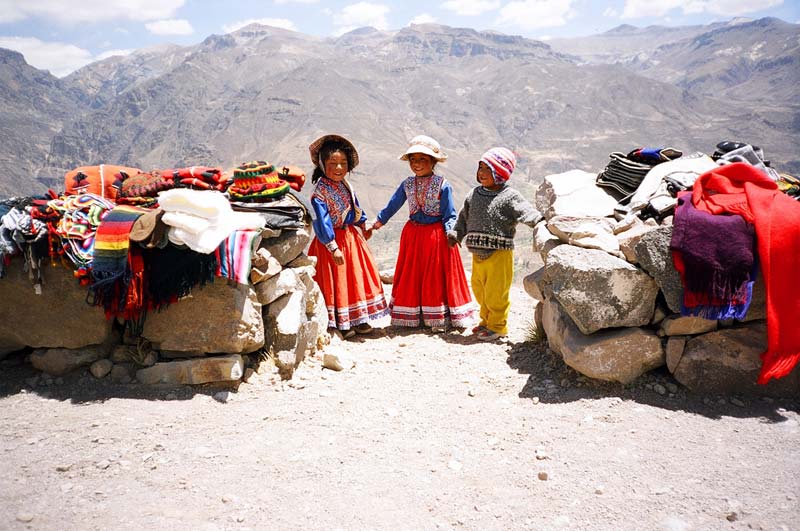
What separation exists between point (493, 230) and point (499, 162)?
0.54 metres

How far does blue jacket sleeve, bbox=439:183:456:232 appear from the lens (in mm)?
4312

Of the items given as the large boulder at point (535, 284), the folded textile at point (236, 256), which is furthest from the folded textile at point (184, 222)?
the large boulder at point (535, 284)

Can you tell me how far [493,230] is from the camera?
13.4 feet

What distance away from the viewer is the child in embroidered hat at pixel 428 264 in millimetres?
4328

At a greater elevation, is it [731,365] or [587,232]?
[587,232]

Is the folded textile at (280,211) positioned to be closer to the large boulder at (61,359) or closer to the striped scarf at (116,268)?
the striped scarf at (116,268)

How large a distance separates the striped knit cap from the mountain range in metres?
46.5

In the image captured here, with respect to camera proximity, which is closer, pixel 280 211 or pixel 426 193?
pixel 280 211

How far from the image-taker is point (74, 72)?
177875 mm

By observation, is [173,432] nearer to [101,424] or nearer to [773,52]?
[101,424]

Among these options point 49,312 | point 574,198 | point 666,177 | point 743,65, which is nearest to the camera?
point 49,312

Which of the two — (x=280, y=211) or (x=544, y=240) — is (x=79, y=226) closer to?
(x=280, y=211)

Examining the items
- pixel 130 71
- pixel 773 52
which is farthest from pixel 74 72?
pixel 773 52

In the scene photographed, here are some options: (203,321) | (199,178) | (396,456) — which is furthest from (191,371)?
(396,456)
